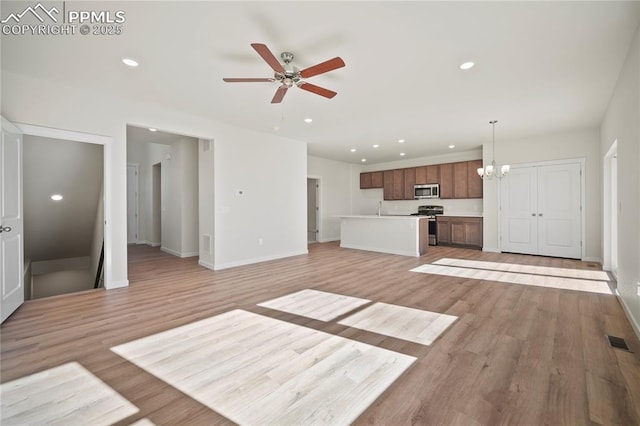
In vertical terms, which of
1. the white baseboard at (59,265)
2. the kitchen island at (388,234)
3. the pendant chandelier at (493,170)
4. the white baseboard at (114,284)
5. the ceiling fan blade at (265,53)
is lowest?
the white baseboard at (59,265)

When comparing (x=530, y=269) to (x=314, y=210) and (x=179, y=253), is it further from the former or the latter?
(x=179, y=253)

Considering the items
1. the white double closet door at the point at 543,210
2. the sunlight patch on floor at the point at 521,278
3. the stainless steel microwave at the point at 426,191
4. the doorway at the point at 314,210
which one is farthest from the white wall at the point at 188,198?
the white double closet door at the point at 543,210

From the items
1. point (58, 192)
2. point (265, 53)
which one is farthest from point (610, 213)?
point (58, 192)

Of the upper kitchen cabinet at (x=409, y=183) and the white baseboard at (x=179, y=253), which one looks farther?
the upper kitchen cabinet at (x=409, y=183)

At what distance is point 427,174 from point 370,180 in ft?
6.87

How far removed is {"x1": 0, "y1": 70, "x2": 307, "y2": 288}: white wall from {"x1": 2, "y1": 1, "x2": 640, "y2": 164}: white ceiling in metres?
0.23

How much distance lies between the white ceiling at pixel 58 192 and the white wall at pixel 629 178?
265 inches

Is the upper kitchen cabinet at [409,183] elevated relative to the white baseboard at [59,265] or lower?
elevated

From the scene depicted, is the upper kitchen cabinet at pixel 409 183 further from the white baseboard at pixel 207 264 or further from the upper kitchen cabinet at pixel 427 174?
the white baseboard at pixel 207 264

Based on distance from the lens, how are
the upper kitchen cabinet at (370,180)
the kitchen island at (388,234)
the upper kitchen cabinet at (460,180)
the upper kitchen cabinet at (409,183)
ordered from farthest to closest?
the upper kitchen cabinet at (370,180), the upper kitchen cabinet at (409,183), the upper kitchen cabinet at (460,180), the kitchen island at (388,234)

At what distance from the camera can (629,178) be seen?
283 centimetres

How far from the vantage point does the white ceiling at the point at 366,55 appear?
2244 mm

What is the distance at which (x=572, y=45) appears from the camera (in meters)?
2.70

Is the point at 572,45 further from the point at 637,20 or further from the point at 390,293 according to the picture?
the point at 390,293
